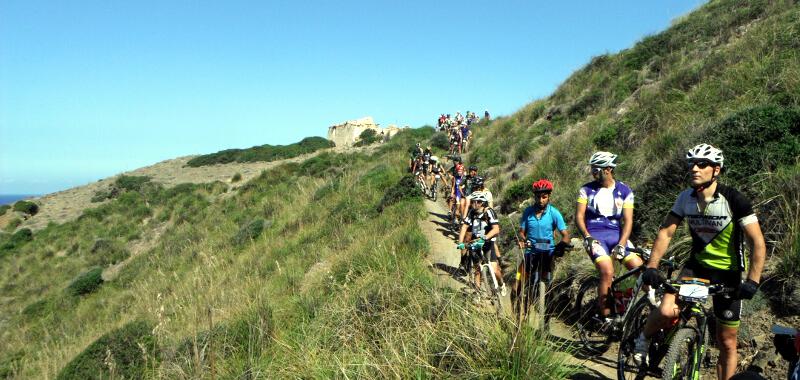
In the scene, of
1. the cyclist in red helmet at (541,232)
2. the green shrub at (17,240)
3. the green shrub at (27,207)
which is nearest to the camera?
the cyclist in red helmet at (541,232)

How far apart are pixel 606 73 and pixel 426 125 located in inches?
991

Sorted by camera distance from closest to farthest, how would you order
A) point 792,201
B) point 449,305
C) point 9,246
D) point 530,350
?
point 530,350 < point 449,305 < point 792,201 < point 9,246

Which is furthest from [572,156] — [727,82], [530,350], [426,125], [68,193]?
[68,193]

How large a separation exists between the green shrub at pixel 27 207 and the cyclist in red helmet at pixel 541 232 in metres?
43.4

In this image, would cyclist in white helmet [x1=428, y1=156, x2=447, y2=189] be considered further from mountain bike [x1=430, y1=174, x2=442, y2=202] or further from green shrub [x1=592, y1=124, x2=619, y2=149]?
green shrub [x1=592, y1=124, x2=619, y2=149]

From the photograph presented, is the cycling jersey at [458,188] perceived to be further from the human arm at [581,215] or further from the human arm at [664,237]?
the human arm at [664,237]

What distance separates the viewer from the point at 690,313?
381 cm

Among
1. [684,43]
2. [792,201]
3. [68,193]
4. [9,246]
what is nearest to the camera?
[792,201]

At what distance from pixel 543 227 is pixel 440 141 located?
25.5 meters

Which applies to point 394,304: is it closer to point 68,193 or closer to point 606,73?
point 606,73

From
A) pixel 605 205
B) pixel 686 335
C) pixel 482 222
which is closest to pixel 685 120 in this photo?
pixel 482 222

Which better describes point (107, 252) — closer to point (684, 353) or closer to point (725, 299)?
point (684, 353)

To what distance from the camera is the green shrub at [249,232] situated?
57.6ft

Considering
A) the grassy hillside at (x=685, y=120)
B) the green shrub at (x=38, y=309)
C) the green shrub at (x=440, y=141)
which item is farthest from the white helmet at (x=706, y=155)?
the green shrub at (x=440, y=141)
